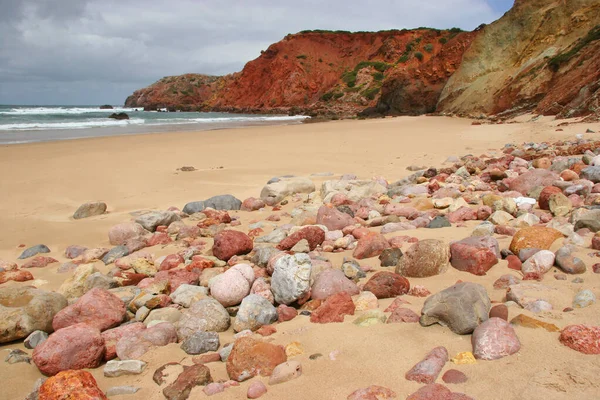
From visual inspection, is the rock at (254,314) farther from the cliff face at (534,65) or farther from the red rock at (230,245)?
the cliff face at (534,65)

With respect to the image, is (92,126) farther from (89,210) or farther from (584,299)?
(584,299)

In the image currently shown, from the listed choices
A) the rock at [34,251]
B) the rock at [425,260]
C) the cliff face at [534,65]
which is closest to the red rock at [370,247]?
the rock at [425,260]

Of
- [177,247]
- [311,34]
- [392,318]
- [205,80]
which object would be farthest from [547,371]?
[205,80]

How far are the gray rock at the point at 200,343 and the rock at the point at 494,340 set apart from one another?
124 centimetres

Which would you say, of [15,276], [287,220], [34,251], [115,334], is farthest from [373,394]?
[34,251]

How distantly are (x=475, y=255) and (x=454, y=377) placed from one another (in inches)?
48.2

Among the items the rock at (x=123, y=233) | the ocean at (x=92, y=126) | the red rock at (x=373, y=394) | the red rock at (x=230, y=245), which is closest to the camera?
the red rock at (x=373, y=394)

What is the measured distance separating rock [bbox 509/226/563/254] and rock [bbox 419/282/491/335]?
94 cm

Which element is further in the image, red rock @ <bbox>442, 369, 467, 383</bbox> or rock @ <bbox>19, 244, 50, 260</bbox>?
rock @ <bbox>19, 244, 50, 260</bbox>

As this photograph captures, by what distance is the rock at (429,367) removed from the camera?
1.79m

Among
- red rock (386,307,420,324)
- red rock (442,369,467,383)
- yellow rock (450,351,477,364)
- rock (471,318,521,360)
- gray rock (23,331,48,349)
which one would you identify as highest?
rock (471,318,521,360)

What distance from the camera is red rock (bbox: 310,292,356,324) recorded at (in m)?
2.42

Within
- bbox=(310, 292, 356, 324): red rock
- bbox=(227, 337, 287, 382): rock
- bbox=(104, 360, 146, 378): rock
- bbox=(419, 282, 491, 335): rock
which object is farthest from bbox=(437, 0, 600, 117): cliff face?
bbox=(104, 360, 146, 378): rock

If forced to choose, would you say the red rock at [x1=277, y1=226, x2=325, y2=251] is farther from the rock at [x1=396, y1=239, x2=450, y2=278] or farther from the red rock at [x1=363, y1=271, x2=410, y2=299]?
the red rock at [x1=363, y1=271, x2=410, y2=299]
